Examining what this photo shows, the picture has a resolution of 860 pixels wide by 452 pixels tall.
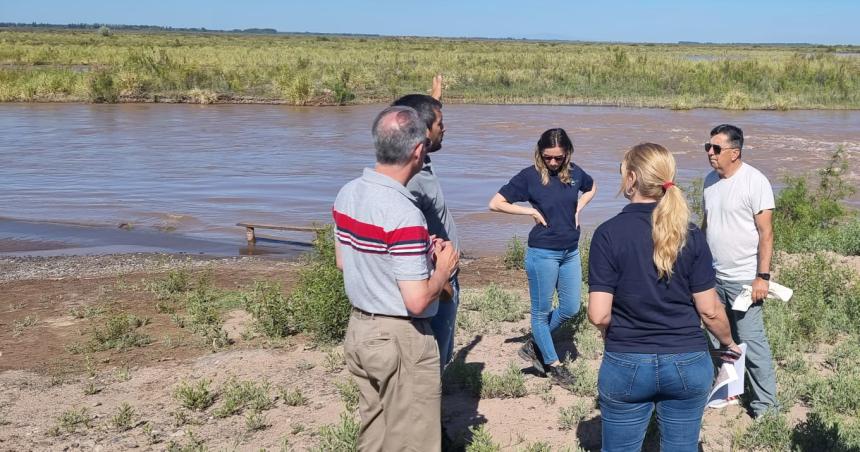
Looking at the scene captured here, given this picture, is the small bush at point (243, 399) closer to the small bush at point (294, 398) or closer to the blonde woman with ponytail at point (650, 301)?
the small bush at point (294, 398)

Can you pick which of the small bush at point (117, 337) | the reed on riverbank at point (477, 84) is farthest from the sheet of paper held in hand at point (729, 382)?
the reed on riverbank at point (477, 84)

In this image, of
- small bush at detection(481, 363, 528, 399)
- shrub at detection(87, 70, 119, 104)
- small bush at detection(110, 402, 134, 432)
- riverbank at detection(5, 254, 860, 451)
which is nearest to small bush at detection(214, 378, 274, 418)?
riverbank at detection(5, 254, 860, 451)

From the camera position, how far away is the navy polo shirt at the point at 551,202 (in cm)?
494

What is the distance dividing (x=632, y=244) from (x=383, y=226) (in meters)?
0.92

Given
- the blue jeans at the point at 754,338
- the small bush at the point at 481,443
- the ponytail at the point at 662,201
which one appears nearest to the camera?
the ponytail at the point at 662,201

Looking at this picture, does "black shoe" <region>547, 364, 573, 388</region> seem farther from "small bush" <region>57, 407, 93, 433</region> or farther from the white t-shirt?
"small bush" <region>57, 407, 93, 433</region>

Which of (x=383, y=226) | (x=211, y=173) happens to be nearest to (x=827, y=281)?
(x=383, y=226)

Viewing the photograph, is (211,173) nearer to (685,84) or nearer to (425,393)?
(425,393)

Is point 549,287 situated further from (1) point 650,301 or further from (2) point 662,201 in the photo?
(2) point 662,201

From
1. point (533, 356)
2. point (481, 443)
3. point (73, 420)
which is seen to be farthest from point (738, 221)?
point (73, 420)

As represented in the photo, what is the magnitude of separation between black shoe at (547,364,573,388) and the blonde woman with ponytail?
1.98 meters

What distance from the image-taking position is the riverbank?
4547 millimetres

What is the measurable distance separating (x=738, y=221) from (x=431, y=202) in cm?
171

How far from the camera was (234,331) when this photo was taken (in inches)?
271
